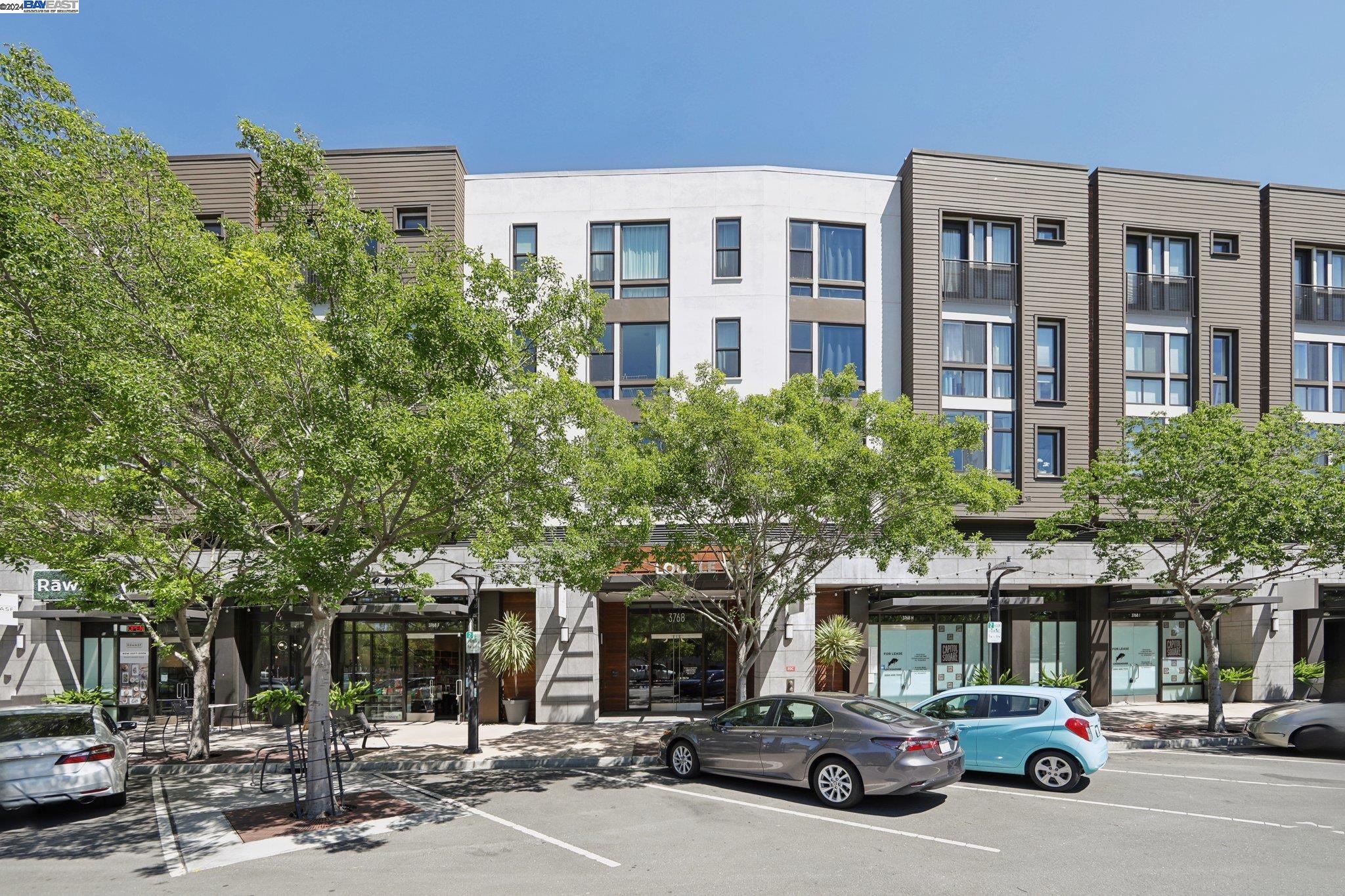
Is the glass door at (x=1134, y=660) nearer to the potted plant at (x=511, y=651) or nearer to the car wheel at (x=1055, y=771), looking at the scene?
the car wheel at (x=1055, y=771)

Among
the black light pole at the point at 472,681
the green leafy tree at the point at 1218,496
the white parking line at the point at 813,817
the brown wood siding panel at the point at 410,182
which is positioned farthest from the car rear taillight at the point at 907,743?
the brown wood siding panel at the point at 410,182

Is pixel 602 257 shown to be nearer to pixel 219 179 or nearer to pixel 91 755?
pixel 219 179

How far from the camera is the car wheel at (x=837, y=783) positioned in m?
11.1

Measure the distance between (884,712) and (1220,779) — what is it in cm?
634

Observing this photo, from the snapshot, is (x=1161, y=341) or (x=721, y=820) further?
(x=1161, y=341)

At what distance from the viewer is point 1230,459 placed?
1744cm

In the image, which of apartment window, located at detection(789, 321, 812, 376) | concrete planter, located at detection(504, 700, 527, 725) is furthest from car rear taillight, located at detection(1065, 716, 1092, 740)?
concrete planter, located at detection(504, 700, 527, 725)

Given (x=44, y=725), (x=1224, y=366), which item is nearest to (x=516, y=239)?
(x=44, y=725)

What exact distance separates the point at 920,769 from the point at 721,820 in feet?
8.61

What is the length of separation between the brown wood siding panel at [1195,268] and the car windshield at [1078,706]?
42.1ft

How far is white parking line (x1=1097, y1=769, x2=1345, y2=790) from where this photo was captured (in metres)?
12.9

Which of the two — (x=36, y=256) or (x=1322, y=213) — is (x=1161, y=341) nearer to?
Answer: (x=1322, y=213)

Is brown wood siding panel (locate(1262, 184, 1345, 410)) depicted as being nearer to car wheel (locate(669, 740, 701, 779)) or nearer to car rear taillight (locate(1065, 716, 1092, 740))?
car rear taillight (locate(1065, 716, 1092, 740))

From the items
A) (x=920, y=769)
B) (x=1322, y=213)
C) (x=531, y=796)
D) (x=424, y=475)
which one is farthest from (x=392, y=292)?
(x=1322, y=213)
